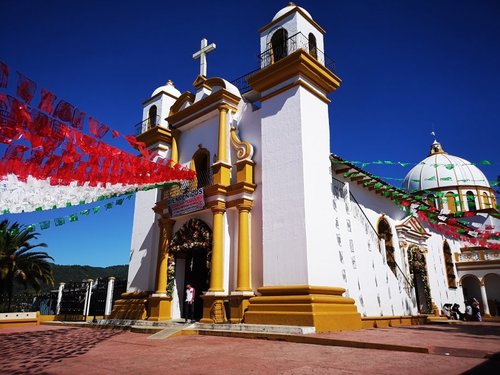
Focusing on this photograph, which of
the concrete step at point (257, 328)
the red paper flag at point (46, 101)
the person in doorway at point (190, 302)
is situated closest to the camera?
the red paper flag at point (46, 101)

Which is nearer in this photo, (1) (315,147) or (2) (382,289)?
(1) (315,147)

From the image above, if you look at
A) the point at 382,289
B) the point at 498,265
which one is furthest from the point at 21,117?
the point at 498,265

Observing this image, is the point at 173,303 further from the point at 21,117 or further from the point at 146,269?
the point at 21,117

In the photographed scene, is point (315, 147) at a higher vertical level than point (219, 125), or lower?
lower

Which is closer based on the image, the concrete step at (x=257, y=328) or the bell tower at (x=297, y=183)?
the concrete step at (x=257, y=328)

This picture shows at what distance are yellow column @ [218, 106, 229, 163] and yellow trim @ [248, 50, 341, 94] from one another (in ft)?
5.86

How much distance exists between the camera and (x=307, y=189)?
11188mm

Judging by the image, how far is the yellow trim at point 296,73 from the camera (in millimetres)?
12039

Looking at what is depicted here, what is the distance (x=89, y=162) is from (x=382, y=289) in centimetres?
1228

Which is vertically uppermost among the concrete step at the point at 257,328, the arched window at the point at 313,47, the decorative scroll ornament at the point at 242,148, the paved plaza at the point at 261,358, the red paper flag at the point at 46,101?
Result: the arched window at the point at 313,47

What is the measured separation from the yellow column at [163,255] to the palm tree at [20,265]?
454 inches

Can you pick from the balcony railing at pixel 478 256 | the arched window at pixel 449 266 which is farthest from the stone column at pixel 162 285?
the balcony railing at pixel 478 256

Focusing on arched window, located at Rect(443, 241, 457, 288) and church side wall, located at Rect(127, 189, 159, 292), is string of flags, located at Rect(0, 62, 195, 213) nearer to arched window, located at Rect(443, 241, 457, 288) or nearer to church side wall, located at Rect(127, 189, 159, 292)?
church side wall, located at Rect(127, 189, 159, 292)

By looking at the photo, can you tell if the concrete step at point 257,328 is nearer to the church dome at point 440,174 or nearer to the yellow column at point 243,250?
the yellow column at point 243,250
